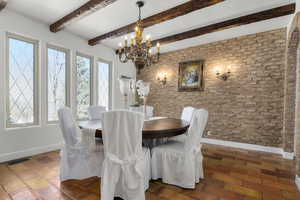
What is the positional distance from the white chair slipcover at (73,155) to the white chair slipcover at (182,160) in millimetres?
767

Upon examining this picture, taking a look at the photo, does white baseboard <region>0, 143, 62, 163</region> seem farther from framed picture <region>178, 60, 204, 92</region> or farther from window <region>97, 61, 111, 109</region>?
framed picture <region>178, 60, 204, 92</region>

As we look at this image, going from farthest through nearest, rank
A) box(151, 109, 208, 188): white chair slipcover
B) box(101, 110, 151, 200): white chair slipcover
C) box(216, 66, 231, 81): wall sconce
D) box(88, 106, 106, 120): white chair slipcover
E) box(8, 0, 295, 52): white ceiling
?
box(216, 66, 231, 81): wall sconce, box(88, 106, 106, 120): white chair slipcover, box(8, 0, 295, 52): white ceiling, box(151, 109, 208, 188): white chair slipcover, box(101, 110, 151, 200): white chair slipcover

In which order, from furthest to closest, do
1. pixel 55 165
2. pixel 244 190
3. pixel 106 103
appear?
pixel 106 103 → pixel 55 165 → pixel 244 190

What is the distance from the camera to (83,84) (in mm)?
3703

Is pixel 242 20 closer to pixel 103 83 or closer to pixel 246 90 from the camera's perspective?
pixel 246 90

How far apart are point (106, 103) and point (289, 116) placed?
414cm

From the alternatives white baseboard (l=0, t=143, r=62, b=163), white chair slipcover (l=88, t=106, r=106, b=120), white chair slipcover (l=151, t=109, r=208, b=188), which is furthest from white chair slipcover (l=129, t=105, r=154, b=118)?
white baseboard (l=0, t=143, r=62, b=163)

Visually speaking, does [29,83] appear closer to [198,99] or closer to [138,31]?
[138,31]

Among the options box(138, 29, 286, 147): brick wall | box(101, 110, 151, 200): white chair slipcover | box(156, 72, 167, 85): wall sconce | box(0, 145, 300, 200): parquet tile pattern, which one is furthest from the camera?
box(156, 72, 167, 85): wall sconce

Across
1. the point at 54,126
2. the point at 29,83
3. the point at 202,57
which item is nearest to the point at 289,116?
the point at 202,57

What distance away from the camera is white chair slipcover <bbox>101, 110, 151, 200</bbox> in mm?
1370

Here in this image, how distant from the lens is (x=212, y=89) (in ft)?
12.5

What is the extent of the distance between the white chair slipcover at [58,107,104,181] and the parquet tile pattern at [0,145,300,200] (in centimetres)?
11

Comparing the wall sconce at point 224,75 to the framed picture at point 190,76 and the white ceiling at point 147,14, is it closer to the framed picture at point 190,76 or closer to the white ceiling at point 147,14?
the framed picture at point 190,76
